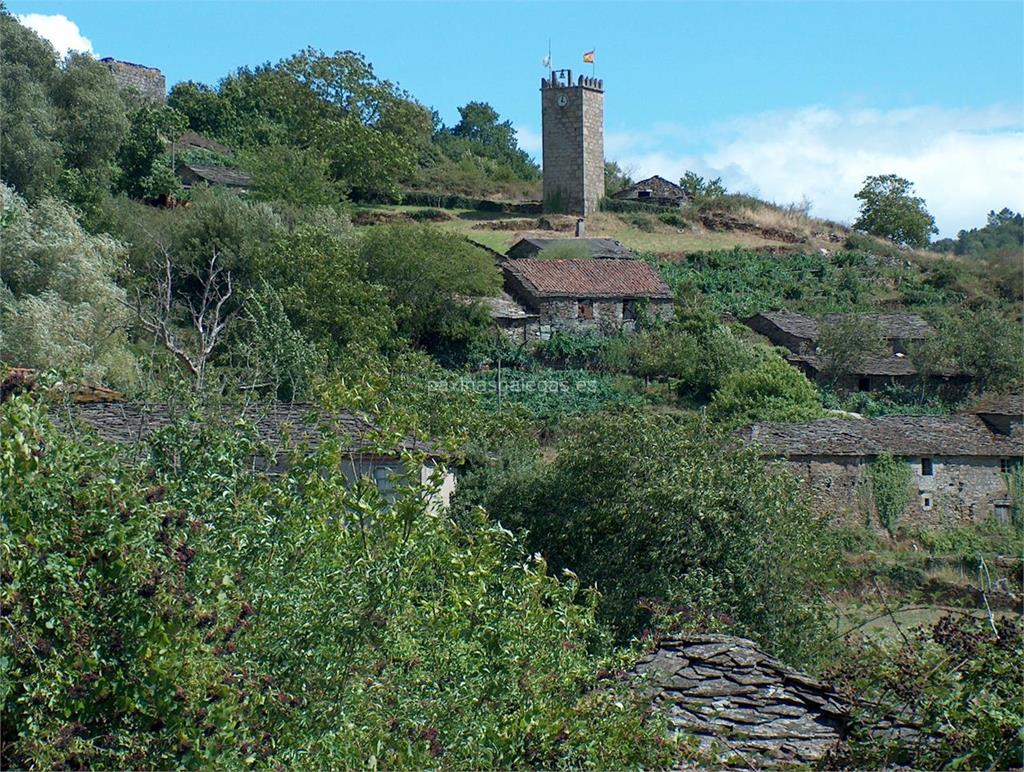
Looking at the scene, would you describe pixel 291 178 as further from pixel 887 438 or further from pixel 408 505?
pixel 408 505

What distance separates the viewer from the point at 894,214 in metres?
61.7

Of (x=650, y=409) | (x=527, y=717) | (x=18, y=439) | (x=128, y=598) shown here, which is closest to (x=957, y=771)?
(x=527, y=717)

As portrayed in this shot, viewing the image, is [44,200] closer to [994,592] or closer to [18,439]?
[994,592]

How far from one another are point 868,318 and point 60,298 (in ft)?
77.5

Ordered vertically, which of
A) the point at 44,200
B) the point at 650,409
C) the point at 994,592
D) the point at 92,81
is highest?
the point at 92,81

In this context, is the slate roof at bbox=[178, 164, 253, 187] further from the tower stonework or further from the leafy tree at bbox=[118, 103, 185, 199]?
the tower stonework

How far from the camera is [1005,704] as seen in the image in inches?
250

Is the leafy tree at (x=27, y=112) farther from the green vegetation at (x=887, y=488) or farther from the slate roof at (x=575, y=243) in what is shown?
the green vegetation at (x=887, y=488)

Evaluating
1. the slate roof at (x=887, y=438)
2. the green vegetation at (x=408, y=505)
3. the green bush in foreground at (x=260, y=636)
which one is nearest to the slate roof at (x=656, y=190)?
the green vegetation at (x=408, y=505)

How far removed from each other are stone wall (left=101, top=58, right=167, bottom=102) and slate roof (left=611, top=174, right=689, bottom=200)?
27100 mm

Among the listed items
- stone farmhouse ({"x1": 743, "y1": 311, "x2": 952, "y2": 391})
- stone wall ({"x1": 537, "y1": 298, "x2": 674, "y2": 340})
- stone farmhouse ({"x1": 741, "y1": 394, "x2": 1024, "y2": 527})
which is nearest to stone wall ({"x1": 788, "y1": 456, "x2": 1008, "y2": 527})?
stone farmhouse ({"x1": 741, "y1": 394, "x2": 1024, "y2": 527})

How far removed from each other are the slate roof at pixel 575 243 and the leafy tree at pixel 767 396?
11.8m

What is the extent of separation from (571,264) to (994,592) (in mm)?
21351

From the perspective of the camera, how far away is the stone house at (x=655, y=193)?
5862 centimetres
